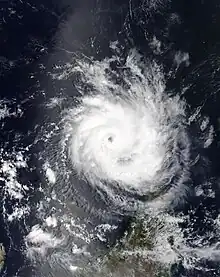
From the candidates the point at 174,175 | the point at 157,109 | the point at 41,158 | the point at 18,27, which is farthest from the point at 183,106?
the point at 18,27

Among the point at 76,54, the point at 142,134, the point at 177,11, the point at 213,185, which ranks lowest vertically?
the point at 213,185

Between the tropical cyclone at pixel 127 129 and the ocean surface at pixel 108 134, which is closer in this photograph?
the ocean surface at pixel 108 134

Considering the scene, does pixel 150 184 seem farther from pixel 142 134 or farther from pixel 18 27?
pixel 18 27

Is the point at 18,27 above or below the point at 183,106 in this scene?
above

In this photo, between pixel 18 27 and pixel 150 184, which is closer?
pixel 150 184

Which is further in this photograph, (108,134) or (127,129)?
(108,134)

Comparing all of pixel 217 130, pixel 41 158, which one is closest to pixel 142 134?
pixel 217 130

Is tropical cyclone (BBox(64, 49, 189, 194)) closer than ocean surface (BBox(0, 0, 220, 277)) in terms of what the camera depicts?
No

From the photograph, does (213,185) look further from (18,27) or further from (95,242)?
(18,27)

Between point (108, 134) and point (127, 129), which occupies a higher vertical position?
point (127, 129)
